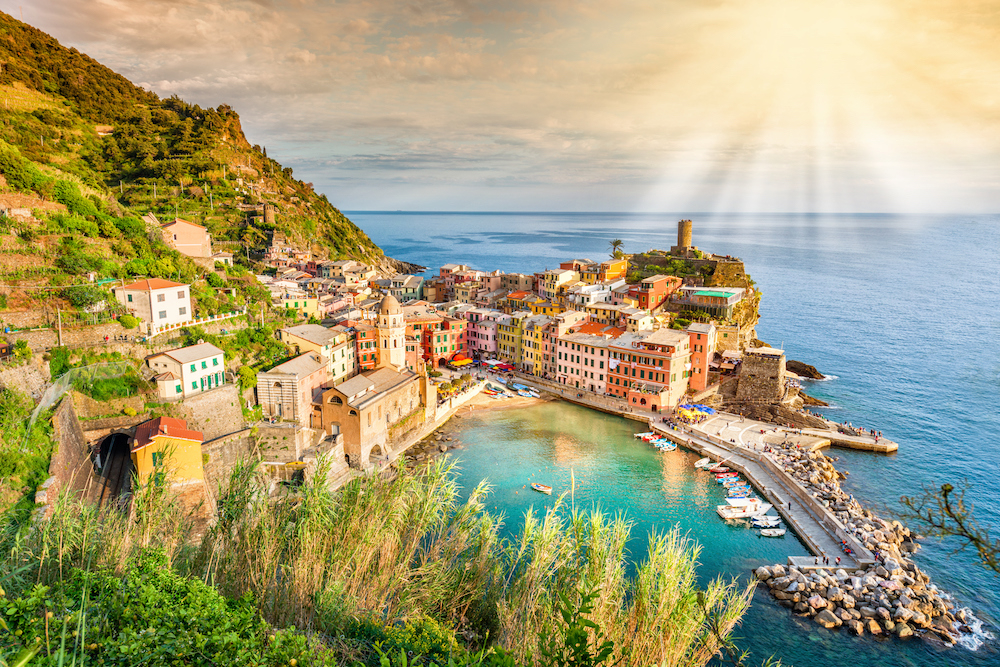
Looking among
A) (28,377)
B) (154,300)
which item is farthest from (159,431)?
(154,300)

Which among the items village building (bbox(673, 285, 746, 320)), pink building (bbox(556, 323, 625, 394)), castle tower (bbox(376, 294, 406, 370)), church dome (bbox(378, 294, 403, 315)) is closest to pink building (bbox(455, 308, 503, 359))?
pink building (bbox(556, 323, 625, 394))

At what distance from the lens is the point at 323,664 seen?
7844 millimetres

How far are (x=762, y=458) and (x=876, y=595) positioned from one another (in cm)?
937

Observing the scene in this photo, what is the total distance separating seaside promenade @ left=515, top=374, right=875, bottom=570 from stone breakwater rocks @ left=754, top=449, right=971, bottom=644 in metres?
0.68

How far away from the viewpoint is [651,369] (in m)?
34.2

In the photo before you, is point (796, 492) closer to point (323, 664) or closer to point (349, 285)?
point (323, 664)

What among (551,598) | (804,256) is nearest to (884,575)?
(551,598)

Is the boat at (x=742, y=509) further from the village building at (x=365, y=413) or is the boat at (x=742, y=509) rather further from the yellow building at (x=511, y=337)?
the yellow building at (x=511, y=337)

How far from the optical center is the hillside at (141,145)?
4375 centimetres

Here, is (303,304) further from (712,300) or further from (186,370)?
(712,300)

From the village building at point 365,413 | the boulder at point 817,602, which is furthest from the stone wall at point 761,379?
the village building at point 365,413

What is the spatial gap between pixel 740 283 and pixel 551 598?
144 ft

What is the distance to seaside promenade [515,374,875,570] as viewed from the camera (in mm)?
20828

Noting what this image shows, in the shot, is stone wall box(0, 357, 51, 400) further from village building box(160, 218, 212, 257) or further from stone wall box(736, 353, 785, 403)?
stone wall box(736, 353, 785, 403)
